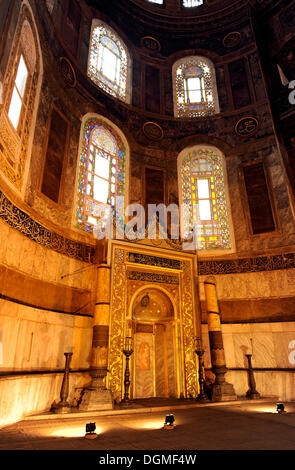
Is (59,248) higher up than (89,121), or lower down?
lower down

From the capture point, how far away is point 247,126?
1007 centimetres

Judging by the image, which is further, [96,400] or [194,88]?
[194,88]

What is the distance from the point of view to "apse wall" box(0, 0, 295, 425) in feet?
16.9

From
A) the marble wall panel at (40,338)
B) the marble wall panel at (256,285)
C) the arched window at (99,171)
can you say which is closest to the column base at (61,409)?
the marble wall panel at (40,338)

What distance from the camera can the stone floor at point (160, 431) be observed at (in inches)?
119

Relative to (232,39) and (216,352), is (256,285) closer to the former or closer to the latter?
(216,352)

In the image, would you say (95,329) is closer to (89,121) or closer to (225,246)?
(225,246)

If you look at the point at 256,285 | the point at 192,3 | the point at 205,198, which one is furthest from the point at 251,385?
the point at 192,3

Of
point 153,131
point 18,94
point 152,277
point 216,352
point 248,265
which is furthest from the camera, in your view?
point 153,131

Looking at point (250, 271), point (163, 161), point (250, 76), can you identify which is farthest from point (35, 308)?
point (250, 76)

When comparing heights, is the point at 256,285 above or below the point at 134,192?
below

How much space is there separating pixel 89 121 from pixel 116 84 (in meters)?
2.56

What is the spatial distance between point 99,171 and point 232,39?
826 centimetres
